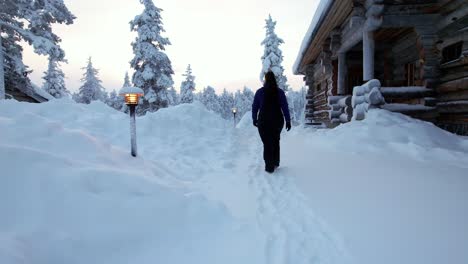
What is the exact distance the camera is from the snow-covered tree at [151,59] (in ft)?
75.2

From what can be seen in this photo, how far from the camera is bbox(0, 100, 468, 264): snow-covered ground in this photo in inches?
75.5

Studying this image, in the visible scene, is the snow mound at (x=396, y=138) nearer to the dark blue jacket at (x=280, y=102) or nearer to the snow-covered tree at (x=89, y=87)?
the dark blue jacket at (x=280, y=102)

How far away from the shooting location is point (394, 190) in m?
3.19

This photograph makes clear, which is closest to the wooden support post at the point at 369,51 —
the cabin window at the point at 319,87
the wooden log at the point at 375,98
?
the wooden log at the point at 375,98

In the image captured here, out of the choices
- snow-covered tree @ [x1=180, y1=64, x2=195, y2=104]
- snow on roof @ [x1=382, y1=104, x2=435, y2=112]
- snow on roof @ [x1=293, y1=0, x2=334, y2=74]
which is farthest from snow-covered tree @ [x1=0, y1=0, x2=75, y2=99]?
snow-covered tree @ [x1=180, y1=64, x2=195, y2=104]

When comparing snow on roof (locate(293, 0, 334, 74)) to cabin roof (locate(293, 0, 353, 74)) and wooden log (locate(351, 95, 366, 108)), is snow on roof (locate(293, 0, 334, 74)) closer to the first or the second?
cabin roof (locate(293, 0, 353, 74))

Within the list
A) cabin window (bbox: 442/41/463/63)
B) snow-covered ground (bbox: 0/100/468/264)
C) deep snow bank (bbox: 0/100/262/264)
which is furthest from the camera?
cabin window (bbox: 442/41/463/63)

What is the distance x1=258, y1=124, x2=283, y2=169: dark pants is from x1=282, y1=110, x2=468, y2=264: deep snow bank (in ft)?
1.03

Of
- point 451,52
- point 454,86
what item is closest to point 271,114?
point 454,86

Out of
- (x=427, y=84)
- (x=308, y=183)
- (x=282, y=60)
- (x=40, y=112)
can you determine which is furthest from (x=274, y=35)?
(x=308, y=183)

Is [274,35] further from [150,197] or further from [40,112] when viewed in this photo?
[150,197]

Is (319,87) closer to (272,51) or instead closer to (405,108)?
(405,108)

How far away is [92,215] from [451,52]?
30.2ft

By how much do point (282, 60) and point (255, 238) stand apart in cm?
3044
